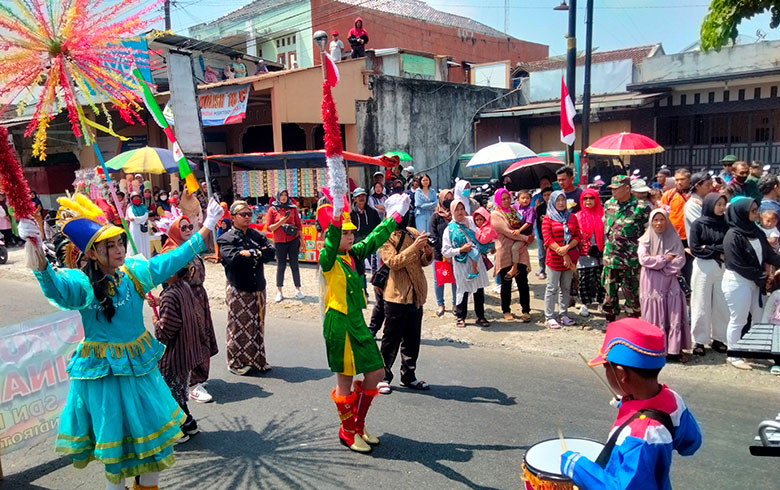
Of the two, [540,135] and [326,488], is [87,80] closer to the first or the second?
[326,488]

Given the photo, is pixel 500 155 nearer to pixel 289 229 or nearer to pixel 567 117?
pixel 567 117

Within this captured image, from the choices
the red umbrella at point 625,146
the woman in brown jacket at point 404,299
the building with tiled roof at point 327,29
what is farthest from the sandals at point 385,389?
the building with tiled roof at point 327,29

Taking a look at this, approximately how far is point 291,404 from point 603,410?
9.19ft

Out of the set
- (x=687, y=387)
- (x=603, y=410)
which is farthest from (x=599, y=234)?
(x=603, y=410)

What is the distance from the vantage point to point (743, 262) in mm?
6078

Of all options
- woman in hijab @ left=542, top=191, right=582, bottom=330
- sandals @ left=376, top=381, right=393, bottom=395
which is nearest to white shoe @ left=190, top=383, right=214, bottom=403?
sandals @ left=376, top=381, right=393, bottom=395

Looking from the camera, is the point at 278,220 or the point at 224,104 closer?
the point at 278,220

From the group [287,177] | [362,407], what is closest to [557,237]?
[362,407]

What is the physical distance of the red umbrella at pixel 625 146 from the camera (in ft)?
38.7

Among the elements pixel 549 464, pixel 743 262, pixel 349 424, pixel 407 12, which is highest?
pixel 407 12

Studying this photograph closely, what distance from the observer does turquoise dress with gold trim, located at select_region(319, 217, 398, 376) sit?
439cm

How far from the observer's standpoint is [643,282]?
260 inches

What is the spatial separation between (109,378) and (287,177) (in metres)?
11.1

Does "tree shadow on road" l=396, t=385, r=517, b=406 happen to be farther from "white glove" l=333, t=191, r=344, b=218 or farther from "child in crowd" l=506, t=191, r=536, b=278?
"child in crowd" l=506, t=191, r=536, b=278
